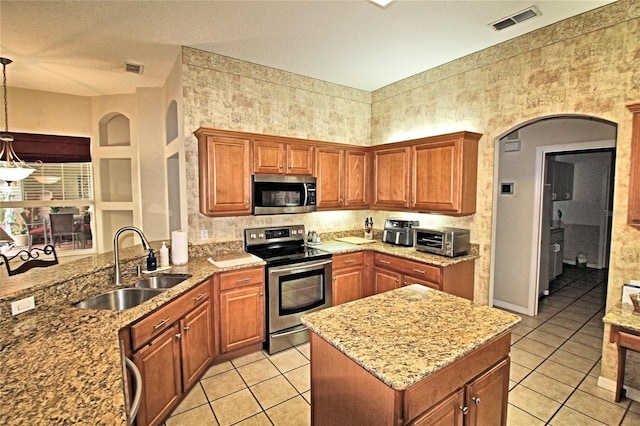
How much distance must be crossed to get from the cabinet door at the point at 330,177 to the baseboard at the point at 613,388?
3.09m

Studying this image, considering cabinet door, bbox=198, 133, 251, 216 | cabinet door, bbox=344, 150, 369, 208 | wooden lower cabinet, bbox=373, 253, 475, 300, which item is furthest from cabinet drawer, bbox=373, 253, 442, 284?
cabinet door, bbox=198, 133, 251, 216

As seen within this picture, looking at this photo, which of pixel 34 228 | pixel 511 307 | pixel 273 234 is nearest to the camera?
pixel 273 234

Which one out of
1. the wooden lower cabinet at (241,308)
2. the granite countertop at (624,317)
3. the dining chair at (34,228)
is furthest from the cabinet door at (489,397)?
the dining chair at (34,228)

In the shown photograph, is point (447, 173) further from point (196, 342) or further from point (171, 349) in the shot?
point (171, 349)

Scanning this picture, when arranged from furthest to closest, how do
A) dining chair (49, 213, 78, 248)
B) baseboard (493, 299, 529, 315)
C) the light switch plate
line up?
dining chair (49, 213, 78, 248) < baseboard (493, 299, 529, 315) < the light switch plate

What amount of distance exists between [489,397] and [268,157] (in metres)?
2.92

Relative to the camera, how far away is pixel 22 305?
1.82 m

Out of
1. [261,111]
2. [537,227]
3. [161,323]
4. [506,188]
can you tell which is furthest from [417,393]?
[506,188]

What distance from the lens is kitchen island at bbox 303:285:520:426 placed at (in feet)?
4.40

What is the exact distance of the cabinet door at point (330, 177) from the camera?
161 inches

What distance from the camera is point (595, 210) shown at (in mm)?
6758

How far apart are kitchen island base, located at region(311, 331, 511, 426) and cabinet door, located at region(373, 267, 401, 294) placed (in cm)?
195

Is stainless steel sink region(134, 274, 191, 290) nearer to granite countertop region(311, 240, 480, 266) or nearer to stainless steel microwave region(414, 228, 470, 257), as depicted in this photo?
granite countertop region(311, 240, 480, 266)

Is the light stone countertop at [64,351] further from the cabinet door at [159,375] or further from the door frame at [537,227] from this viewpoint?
the door frame at [537,227]
